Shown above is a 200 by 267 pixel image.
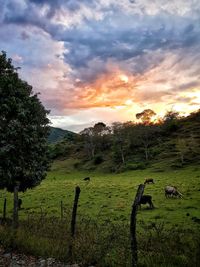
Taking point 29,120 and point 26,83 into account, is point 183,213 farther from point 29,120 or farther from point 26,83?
point 26,83

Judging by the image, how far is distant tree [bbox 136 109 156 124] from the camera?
162450 millimetres

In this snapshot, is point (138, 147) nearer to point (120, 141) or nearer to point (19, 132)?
point (120, 141)

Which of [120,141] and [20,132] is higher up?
[120,141]

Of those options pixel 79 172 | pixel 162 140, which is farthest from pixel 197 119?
pixel 79 172

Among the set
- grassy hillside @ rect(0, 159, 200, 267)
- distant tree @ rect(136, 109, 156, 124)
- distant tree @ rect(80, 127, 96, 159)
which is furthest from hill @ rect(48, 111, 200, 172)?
grassy hillside @ rect(0, 159, 200, 267)

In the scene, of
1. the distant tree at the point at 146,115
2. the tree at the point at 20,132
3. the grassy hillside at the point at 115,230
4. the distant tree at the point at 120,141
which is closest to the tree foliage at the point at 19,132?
the tree at the point at 20,132

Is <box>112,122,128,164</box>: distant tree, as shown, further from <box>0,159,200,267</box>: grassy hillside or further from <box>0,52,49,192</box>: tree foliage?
<box>0,52,49,192</box>: tree foliage

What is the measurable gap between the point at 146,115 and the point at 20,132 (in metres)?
140

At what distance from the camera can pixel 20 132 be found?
29406 mm

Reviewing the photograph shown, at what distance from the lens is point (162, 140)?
12456cm

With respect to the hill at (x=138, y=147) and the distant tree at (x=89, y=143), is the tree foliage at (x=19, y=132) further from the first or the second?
the distant tree at (x=89, y=143)

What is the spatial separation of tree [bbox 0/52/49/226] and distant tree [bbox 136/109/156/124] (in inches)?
5169

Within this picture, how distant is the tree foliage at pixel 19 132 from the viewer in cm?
2886

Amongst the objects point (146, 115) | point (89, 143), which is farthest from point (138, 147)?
point (146, 115)
